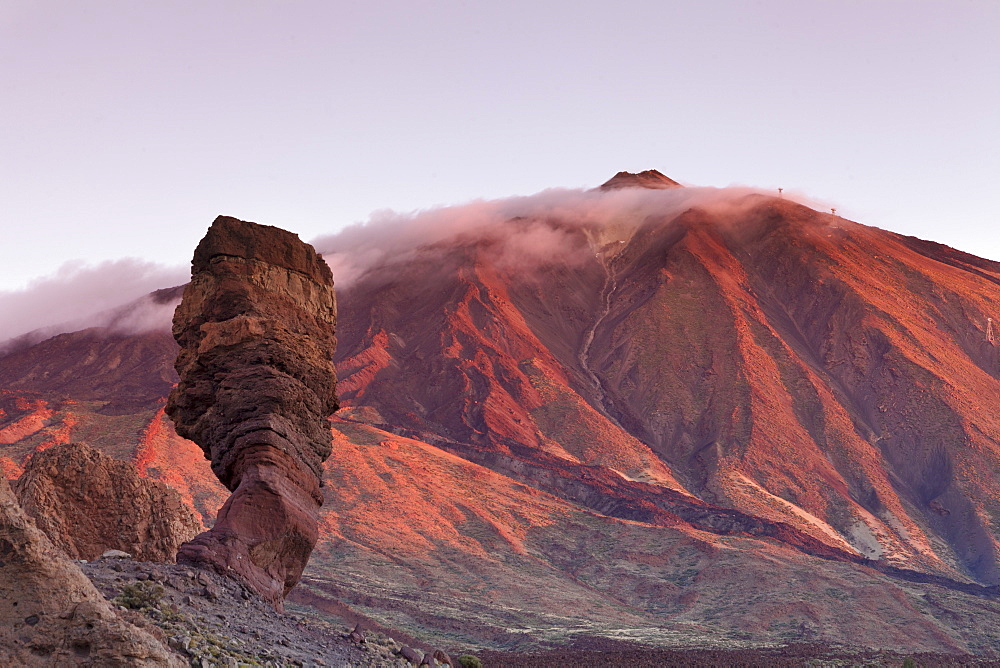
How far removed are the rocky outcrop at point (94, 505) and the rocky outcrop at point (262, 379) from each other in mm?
1859

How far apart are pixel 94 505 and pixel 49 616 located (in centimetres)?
1170

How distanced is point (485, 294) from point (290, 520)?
155 m

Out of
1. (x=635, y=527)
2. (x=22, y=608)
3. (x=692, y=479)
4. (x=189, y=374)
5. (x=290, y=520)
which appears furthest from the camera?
(x=692, y=479)

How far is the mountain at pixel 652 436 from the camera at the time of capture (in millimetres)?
77312

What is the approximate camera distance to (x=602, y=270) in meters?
199

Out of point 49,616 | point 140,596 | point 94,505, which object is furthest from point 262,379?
point 49,616

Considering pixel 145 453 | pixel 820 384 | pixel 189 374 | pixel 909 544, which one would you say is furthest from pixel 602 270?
pixel 189 374

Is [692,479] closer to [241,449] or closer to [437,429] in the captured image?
[437,429]

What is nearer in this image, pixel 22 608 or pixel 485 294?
pixel 22 608

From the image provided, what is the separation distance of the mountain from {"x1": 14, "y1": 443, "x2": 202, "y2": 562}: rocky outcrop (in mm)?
40078

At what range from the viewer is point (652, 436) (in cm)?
14088

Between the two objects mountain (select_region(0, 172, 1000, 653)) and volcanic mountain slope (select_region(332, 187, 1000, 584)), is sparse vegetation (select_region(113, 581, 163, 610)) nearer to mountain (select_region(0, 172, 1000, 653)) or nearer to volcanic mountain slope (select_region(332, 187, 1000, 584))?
mountain (select_region(0, 172, 1000, 653))

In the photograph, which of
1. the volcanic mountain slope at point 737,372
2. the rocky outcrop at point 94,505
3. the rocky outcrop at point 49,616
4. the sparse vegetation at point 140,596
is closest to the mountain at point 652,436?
the volcanic mountain slope at point 737,372

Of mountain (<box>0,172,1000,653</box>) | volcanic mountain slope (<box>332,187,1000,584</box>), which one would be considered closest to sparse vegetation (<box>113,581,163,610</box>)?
mountain (<box>0,172,1000,653</box>)
